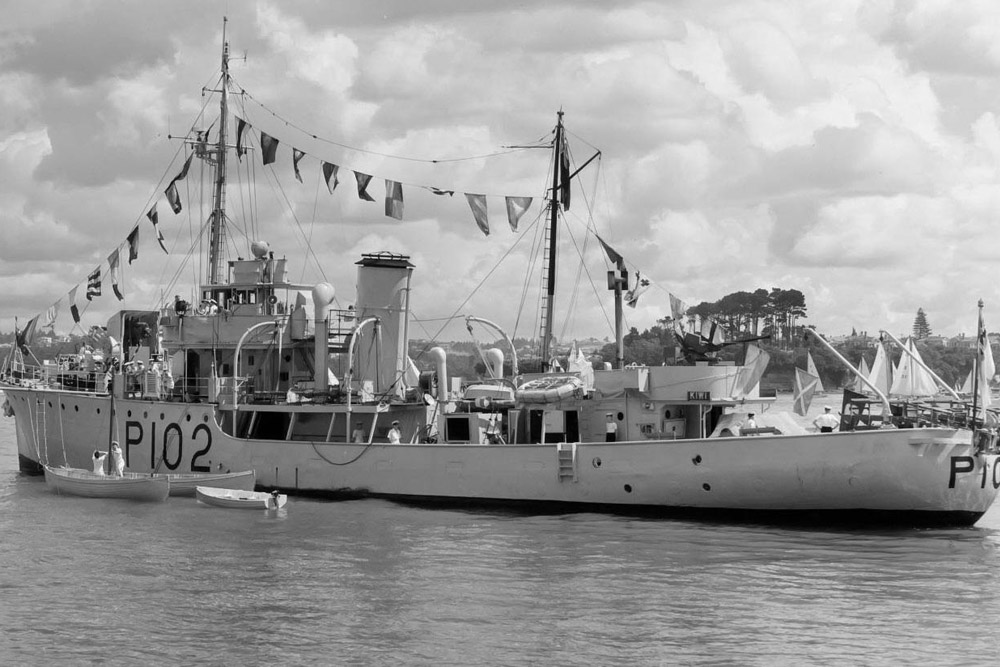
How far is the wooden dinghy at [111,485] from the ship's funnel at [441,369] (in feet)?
26.5

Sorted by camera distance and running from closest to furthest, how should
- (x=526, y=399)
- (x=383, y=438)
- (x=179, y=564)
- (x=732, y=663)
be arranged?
1. (x=732, y=663)
2. (x=179, y=564)
3. (x=526, y=399)
4. (x=383, y=438)

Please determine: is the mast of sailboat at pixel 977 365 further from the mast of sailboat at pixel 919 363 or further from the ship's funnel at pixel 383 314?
the ship's funnel at pixel 383 314

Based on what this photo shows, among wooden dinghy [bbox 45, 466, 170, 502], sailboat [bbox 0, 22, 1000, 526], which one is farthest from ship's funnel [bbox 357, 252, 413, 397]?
wooden dinghy [bbox 45, 466, 170, 502]

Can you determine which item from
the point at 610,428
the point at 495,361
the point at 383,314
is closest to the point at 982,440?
the point at 610,428

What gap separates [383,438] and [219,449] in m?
4.96

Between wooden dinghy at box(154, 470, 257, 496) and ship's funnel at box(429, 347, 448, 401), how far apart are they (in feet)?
18.7

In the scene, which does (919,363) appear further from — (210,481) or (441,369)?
(210,481)

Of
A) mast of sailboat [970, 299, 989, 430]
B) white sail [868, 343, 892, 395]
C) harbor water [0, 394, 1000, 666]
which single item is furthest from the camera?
white sail [868, 343, 892, 395]

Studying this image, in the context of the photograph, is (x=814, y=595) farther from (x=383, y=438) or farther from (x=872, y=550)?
(x=383, y=438)

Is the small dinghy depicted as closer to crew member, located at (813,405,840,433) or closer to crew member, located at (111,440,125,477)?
crew member, located at (111,440,125,477)

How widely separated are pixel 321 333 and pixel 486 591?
15837 millimetres

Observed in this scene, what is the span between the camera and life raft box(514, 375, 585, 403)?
108 feet

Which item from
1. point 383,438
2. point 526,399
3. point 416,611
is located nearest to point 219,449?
point 383,438

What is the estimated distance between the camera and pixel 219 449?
37438 mm
